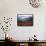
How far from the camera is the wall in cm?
534

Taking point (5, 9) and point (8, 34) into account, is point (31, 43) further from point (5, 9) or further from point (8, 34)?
point (5, 9)

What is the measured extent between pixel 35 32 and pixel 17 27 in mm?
699

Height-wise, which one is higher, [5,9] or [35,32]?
[5,9]

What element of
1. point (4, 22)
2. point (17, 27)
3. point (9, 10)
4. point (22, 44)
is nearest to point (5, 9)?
point (9, 10)

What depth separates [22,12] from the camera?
5.36 m

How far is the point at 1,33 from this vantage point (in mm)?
5316

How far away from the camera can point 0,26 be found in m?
5.34

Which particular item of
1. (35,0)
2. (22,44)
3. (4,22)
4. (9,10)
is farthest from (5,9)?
(22,44)

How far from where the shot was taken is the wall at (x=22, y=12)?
5.34m

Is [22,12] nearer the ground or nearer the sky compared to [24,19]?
nearer the sky

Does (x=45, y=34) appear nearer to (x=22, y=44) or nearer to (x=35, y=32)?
(x=35, y=32)

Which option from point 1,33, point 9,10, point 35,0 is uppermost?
point 35,0

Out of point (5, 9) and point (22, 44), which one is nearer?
point (22, 44)

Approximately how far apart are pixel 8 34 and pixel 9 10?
0.90 meters
